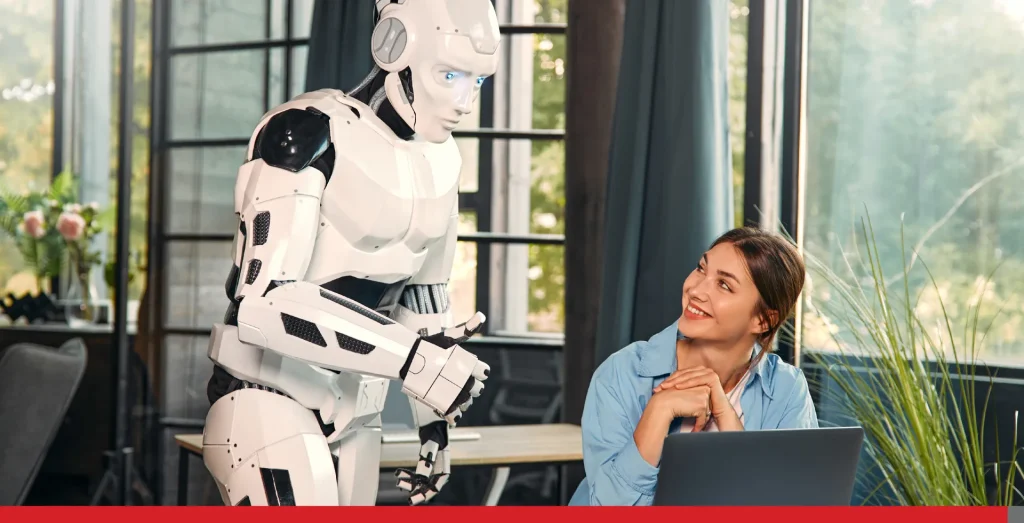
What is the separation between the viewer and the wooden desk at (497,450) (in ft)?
7.40

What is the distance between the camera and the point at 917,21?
2.66m

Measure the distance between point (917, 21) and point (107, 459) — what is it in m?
2.96

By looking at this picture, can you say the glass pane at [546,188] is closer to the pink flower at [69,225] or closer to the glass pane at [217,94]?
the glass pane at [217,94]

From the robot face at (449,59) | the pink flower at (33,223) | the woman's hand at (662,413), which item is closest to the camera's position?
the woman's hand at (662,413)

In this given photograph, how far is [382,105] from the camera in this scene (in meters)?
1.85

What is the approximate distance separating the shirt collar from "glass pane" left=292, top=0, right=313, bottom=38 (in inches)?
87.5

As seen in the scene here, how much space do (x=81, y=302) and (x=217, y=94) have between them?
1.02m

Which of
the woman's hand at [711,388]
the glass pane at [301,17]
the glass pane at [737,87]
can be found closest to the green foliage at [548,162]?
the glass pane at [737,87]

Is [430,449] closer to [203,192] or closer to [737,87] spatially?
[737,87]

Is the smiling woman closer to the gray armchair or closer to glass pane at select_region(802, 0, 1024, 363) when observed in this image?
glass pane at select_region(802, 0, 1024, 363)

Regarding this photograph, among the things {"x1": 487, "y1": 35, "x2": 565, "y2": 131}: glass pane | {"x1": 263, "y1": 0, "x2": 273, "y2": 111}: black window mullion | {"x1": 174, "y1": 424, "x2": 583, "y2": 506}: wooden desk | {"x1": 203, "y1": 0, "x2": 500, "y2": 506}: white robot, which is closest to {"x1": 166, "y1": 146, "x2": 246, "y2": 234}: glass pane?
{"x1": 263, "y1": 0, "x2": 273, "y2": 111}: black window mullion

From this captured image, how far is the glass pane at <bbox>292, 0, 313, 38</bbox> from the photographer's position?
349cm

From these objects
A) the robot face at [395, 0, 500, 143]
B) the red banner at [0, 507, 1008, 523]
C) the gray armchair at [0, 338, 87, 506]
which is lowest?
the gray armchair at [0, 338, 87, 506]

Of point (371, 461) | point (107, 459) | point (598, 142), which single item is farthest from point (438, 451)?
point (107, 459)
